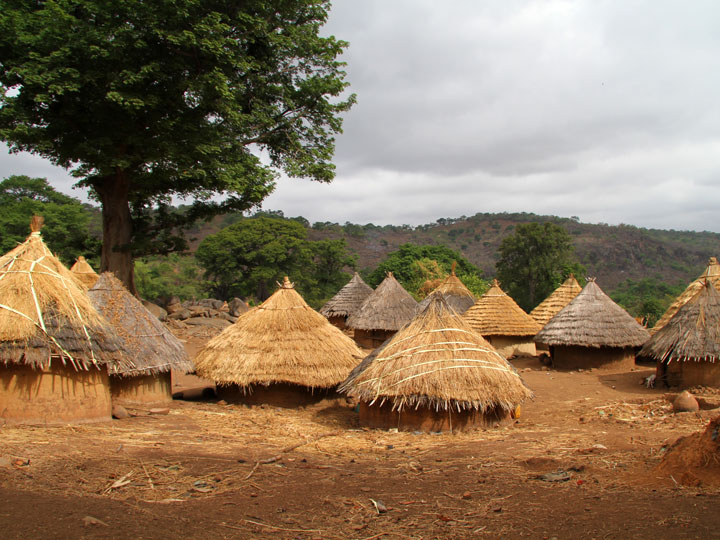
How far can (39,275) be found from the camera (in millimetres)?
8234

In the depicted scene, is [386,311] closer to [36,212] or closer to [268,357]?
[268,357]

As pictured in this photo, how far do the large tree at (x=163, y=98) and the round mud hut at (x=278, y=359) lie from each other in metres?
4.81

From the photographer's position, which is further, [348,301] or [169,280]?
[169,280]

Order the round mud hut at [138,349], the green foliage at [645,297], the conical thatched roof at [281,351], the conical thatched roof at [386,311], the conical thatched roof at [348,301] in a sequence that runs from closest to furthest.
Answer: the round mud hut at [138,349], the conical thatched roof at [281,351], the conical thatched roof at [386,311], the conical thatched roof at [348,301], the green foliage at [645,297]

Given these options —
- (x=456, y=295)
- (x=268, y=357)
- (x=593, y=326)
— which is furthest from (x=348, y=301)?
(x=268, y=357)

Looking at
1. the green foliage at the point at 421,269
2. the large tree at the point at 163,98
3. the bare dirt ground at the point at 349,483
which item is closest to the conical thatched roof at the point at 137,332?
the bare dirt ground at the point at 349,483

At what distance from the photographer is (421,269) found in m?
36.0

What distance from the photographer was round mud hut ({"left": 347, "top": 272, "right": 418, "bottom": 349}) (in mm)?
21547

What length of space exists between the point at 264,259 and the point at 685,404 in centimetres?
3261

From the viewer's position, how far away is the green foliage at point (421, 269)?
1384 inches

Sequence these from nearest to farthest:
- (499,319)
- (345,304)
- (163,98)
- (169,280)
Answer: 1. (163,98)
2. (499,319)
3. (345,304)
4. (169,280)

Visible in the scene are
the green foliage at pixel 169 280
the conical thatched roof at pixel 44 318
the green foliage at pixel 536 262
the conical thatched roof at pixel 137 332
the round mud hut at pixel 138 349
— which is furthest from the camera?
the green foliage at pixel 169 280

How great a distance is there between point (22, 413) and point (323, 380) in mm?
5169

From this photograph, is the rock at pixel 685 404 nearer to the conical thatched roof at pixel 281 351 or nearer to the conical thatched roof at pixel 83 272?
the conical thatched roof at pixel 281 351
